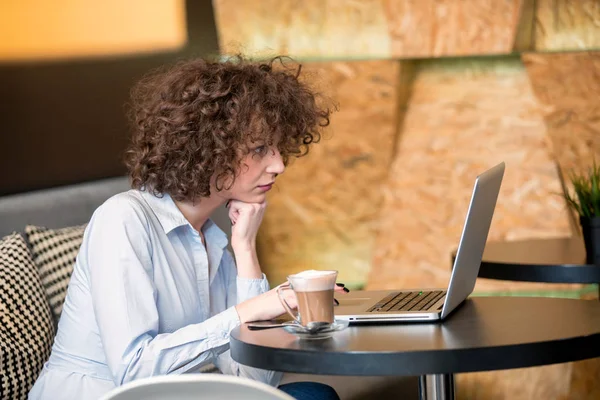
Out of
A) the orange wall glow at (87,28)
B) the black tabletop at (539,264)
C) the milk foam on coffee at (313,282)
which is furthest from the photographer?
the orange wall glow at (87,28)

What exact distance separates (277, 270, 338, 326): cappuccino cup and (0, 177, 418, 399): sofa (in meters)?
0.88

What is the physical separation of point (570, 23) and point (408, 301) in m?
2.38

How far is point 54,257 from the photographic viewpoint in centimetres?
241

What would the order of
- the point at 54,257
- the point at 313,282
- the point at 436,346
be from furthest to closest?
the point at 54,257
the point at 313,282
the point at 436,346

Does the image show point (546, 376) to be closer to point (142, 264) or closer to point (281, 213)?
point (281, 213)

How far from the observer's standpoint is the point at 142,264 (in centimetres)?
164

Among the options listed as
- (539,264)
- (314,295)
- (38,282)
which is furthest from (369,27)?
(314,295)

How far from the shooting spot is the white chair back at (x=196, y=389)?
0.91 meters

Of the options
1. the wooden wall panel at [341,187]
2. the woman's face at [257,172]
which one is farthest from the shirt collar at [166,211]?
the wooden wall panel at [341,187]

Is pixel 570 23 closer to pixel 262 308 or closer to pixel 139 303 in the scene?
pixel 262 308

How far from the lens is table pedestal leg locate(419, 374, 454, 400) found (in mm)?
1498

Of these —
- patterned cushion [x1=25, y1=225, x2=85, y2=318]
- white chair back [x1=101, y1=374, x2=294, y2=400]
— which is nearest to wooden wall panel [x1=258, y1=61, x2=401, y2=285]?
patterned cushion [x1=25, y1=225, x2=85, y2=318]

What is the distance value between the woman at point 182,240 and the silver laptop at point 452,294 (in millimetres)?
166

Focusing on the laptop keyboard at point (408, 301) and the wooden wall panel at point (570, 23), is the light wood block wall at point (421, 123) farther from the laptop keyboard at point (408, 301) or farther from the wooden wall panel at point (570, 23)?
the laptop keyboard at point (408, 301)
